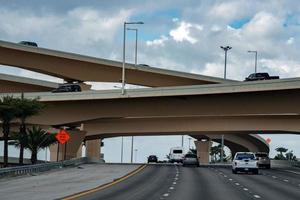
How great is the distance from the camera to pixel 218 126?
70.3 meters

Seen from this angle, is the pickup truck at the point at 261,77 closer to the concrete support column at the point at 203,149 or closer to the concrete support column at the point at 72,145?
the concrete support column at the point at 72,145

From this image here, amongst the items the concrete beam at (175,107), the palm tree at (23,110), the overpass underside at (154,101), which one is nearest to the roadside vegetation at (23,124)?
the palm tree at (23,110)

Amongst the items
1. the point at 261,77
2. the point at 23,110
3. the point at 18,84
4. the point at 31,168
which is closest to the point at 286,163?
the point at 261,77

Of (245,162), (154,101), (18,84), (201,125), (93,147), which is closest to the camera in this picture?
(245,162)

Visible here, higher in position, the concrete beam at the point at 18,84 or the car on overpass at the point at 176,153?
the concrete beam at the point at 18,84

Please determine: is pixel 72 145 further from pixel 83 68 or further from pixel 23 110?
pixel 23 110

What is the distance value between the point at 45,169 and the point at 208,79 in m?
Result: 31.3

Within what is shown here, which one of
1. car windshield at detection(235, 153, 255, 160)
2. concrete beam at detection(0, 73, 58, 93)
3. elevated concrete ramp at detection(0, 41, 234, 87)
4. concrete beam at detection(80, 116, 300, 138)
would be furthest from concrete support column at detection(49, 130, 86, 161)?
car windshield at detection(235, 153, 255, 160)

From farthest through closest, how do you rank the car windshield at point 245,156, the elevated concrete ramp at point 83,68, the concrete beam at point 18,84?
the concrete beam at point 18,84
the elevated concrete ramp at point 83,68
the car windshield at point 245,156

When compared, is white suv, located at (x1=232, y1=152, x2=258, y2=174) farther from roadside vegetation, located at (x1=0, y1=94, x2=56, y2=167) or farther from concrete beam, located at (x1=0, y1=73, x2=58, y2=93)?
concrete beam, located at (x1=0, y1=73, x2=58, y2=93)

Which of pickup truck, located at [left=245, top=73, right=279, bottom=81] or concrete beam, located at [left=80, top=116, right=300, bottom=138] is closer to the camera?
pickup truck, located at [left=245, top=73, right=279, bottom=81]

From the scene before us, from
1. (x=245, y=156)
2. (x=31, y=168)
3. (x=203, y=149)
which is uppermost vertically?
(x=203, y=149)

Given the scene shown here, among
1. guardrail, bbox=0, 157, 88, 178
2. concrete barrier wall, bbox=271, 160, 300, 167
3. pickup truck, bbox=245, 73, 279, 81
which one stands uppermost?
pickup truck, bbox=245, 73, 279, 81

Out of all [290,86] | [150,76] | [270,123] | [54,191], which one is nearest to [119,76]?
[150,76]
